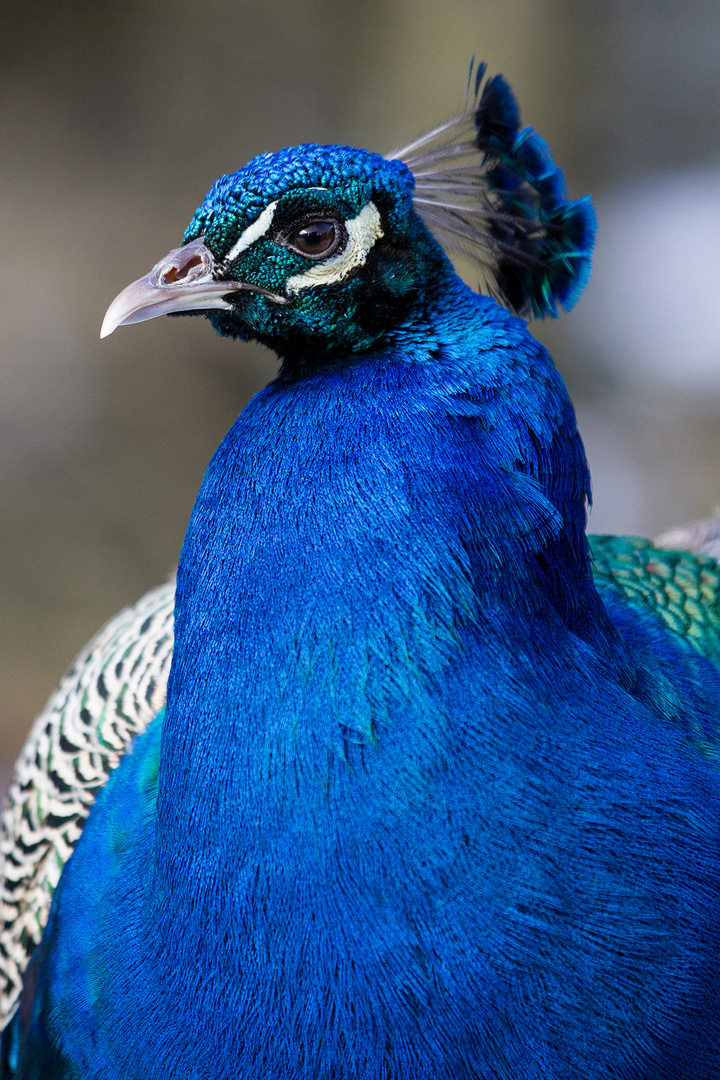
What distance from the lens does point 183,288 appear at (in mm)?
1138

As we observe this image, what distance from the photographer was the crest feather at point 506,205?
1.32m

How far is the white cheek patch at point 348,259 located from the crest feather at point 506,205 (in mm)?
237

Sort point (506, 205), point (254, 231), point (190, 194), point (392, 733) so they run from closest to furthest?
point (392, 733) → point (254, 231) → point (506, 205) → point (190, 194)

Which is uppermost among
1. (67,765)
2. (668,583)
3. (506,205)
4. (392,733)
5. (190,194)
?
(190,194)

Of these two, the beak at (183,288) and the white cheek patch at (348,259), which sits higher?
the beak at (183,288)

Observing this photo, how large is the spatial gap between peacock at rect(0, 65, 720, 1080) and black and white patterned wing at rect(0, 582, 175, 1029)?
44cm

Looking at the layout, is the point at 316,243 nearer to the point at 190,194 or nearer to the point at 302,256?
the point at 302,256

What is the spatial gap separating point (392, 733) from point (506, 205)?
730mm

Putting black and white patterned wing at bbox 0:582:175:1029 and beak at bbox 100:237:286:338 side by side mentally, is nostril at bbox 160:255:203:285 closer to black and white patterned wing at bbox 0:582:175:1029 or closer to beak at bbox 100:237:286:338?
beak at bbox 100:237:286:338

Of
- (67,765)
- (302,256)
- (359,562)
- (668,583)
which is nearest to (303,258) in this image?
(302,256)

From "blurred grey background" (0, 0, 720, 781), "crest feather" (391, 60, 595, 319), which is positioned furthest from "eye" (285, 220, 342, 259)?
"blurred grey background" (0, 0, 720, 781)

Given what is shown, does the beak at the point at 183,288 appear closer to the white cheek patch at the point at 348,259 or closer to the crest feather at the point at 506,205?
the white cheek patch at the point at 348,259

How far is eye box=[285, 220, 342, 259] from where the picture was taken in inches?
44.1

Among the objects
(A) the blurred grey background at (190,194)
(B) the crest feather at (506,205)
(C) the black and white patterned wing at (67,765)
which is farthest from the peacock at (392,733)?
(A) the blurred grey background at (190,194)
